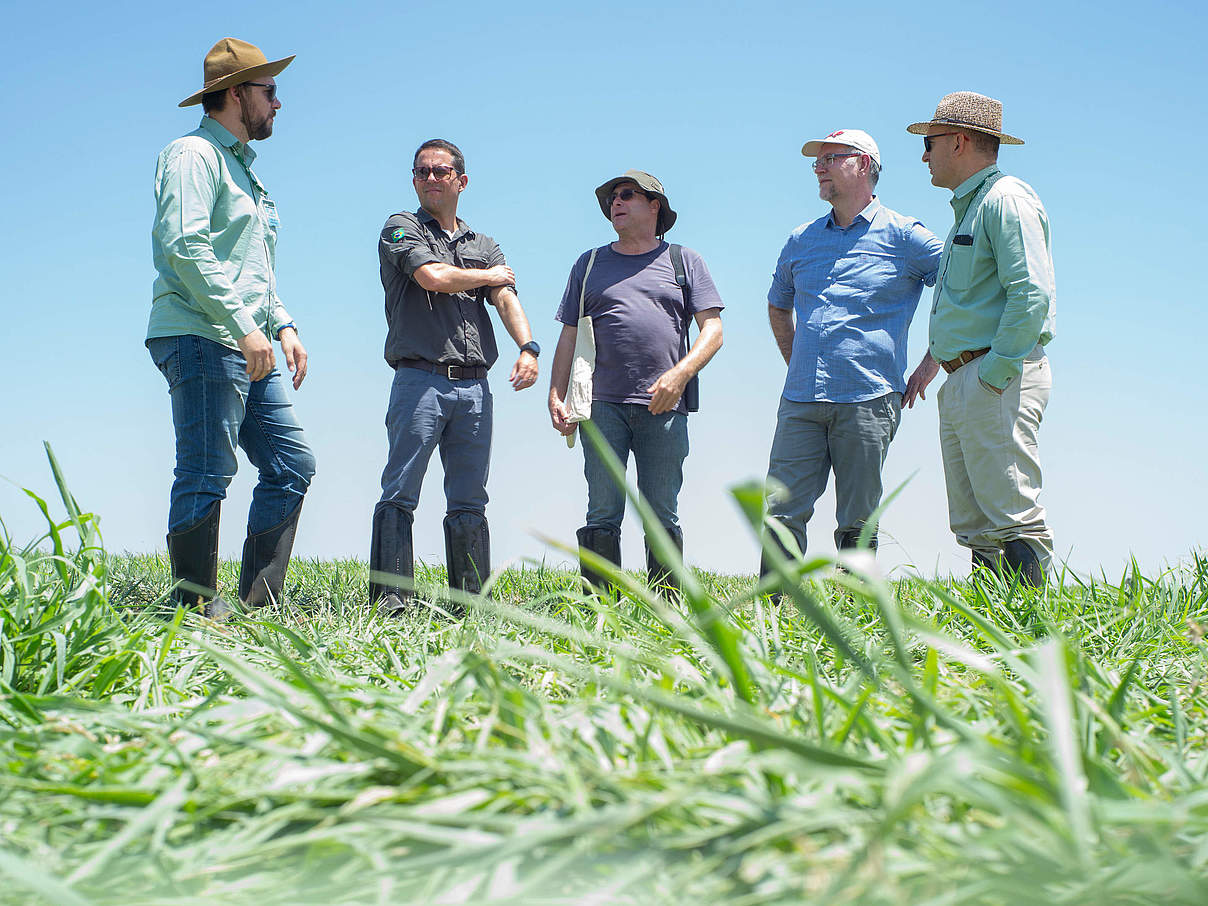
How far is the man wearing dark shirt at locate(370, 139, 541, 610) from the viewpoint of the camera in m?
4.46

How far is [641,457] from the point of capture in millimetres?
4926

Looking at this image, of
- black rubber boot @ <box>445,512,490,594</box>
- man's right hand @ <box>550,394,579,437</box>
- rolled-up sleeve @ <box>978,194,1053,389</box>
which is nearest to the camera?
rolled-up sleeve @ <box>978,194,1053,389</box>

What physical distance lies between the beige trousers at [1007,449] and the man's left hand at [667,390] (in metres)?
1.33

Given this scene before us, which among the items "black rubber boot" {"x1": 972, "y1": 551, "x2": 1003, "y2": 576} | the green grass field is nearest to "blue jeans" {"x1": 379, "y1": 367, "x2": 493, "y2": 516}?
"black rubber boot" {"x1": 972, "y1": 551, "x2": 1003, "y2": 576}

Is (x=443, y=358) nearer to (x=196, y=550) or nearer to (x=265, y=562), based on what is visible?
(x=265, y=562)

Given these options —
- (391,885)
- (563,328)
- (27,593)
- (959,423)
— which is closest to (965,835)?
(391,885)

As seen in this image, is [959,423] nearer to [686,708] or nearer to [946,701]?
[946,701]

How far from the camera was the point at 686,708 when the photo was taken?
2.77 feet

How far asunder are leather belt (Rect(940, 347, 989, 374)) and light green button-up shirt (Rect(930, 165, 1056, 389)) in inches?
0.8

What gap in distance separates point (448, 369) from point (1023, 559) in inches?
106

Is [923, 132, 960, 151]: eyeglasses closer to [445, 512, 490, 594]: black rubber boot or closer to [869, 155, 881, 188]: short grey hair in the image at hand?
[869, 155, 881, 188]: short grey hair

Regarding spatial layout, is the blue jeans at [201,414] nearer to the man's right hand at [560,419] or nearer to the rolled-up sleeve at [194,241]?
the rolled-up sleeve at [194,241]

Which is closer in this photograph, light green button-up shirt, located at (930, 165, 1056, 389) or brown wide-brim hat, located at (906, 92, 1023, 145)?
light green button-up shirt, located at (930, 165, 1056, 389)

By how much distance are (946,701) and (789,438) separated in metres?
3.49
